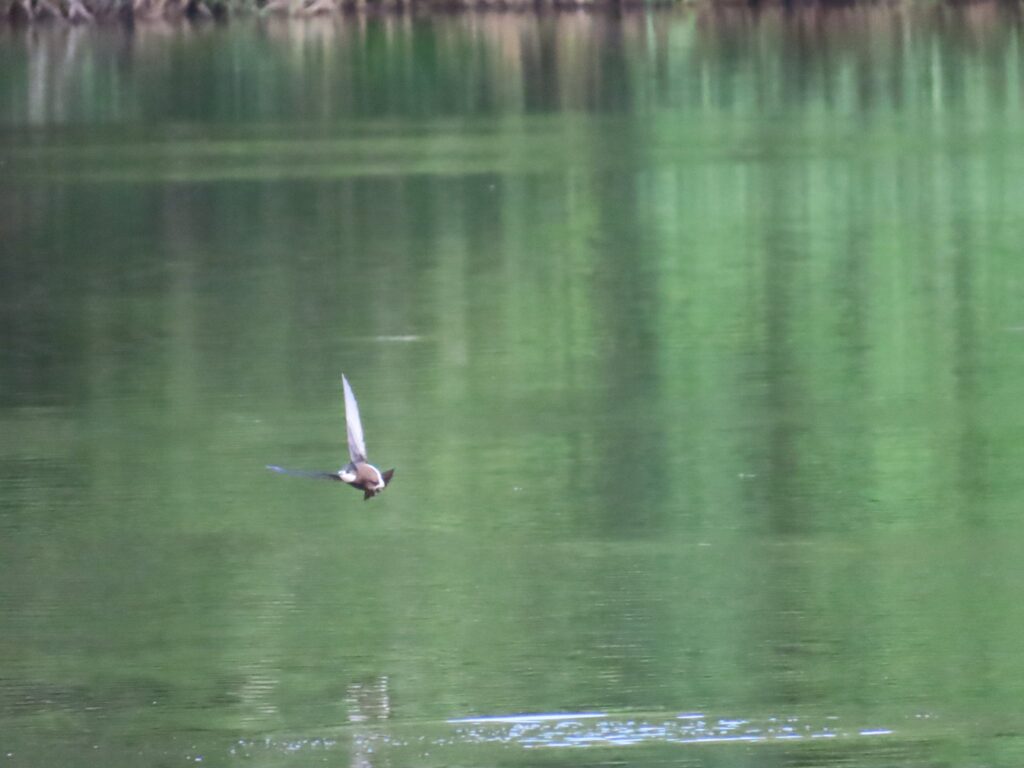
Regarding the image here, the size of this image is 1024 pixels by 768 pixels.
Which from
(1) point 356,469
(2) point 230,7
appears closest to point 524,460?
(1) point 356,469

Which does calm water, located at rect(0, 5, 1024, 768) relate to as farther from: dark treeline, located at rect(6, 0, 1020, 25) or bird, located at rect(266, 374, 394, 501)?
dark treeline, located at rect(6, 0, 1020, 25)

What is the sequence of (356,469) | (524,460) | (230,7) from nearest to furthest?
1. (356,469)
2. (524,460)
3. (230,7)

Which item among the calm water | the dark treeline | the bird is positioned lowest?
the calm water

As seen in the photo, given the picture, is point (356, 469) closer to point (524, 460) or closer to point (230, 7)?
point (524, 460)

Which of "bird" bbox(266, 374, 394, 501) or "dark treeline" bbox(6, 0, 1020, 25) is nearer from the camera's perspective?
"bird" bbox(266, 374, 394, 501)

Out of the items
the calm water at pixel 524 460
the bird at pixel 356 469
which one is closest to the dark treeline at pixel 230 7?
the calm water at pixel 524 460

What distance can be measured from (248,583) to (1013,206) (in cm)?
958

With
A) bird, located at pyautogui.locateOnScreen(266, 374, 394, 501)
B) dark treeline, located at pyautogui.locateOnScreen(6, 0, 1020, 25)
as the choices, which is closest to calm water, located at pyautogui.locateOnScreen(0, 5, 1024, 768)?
bird, located at pyautogui.locateOnScreen(266, 374, 394, 501)

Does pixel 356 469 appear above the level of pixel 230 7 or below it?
below

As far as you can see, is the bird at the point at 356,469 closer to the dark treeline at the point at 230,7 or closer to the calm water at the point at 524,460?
the calm water at the point at 524,460

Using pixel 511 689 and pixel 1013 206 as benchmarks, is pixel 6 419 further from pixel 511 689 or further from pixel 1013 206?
pixel 1013 206

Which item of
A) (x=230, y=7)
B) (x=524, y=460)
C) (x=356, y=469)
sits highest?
(x=230, y=7)

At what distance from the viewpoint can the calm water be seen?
6.27 m

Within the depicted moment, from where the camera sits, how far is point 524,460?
8.99 metres
